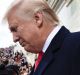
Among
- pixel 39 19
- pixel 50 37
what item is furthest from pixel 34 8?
pixel 50 37

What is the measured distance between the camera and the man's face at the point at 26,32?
1.50 meters

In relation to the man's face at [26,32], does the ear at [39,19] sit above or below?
above

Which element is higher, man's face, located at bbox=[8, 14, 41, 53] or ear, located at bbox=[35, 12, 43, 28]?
ear, located at bbox=[35, 12, 43, 28]

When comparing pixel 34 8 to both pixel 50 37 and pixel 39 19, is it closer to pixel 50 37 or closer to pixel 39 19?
pixel 39 19

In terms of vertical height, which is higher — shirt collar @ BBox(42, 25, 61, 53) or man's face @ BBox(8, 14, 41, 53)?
shirt collar @ BBox(42, 25, 61, 53)

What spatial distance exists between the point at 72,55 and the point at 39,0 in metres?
0.35

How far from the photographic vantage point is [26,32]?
60.0 inches

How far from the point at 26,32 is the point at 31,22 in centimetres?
6

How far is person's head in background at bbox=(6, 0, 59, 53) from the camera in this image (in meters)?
1.49

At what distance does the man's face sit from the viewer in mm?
1497

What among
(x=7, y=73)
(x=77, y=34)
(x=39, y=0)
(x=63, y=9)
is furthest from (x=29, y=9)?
(x=63, y=9)

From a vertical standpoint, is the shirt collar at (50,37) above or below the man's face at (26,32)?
above

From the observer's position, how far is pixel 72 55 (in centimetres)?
137

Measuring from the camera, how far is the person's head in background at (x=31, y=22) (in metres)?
1.49
